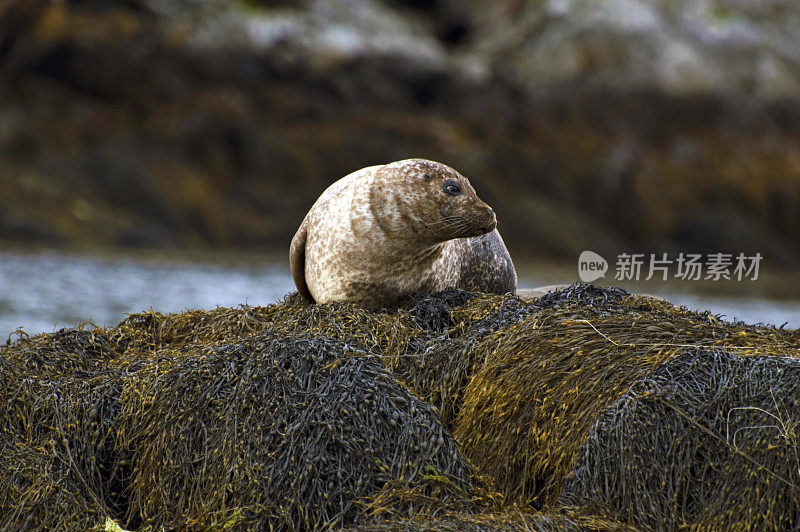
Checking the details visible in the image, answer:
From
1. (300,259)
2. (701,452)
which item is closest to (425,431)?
(701,452)

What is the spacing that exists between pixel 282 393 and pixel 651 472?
1.21m

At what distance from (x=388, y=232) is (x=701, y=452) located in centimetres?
198

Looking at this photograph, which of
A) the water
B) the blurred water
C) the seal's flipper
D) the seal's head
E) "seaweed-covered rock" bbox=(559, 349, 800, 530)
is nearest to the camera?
"seaweed-covered rock" bbox=(559, 349, 800, 530)

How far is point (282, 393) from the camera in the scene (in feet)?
8.40

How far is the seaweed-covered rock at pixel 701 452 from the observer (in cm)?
221

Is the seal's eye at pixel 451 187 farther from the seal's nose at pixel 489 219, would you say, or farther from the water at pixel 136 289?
the water at pixel 136 289

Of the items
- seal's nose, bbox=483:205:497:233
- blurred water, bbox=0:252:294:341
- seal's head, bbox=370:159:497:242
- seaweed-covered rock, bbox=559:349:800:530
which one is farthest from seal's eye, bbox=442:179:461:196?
blurred water, bbox=0:252:294:341

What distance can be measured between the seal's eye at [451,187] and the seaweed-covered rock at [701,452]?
5.25ft

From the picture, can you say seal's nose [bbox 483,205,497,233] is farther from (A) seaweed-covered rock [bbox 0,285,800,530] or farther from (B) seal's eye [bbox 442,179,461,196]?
(A) seaweed-covered rock [bbox 0,285,800,530]

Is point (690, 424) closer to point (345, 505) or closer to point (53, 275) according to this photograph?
point (345, 505)

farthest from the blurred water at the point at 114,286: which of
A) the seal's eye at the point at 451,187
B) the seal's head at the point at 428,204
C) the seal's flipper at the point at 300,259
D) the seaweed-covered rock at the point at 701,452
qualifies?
the seaweed-covered rock at the point at 701,452

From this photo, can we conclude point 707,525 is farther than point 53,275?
No

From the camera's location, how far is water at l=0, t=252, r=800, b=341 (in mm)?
11397

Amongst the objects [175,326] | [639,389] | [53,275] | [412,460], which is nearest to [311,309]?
[175,326]
